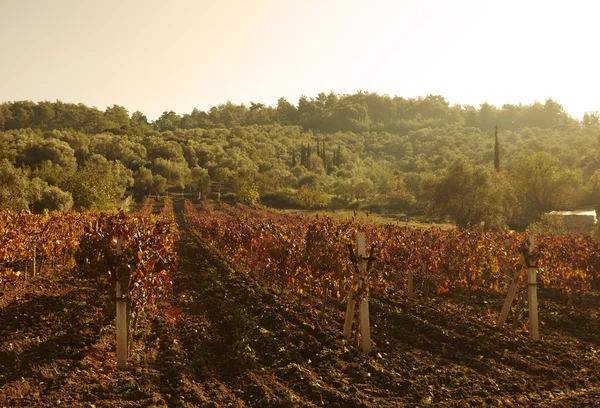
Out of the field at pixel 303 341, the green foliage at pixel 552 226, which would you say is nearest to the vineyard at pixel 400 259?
the field at pixel 303 341

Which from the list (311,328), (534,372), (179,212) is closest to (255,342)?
(311,328)

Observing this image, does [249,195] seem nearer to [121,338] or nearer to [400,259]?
[400,259]

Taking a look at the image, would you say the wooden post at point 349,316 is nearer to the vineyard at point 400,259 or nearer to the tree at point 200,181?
the vineyard at point 400,259

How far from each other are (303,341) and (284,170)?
77.8 meters

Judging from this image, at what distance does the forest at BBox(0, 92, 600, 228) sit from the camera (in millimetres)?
45625

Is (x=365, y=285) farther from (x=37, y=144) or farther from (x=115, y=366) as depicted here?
(x=37, y=144)

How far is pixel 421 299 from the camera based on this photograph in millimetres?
15422

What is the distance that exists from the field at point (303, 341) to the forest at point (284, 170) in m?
29.5

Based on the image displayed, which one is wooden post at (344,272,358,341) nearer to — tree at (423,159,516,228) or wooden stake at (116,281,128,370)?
wooden stake at (116,281,128,370)

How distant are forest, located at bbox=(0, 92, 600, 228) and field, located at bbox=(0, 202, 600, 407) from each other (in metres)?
29.5

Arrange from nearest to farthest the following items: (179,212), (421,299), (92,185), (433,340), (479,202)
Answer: (433,340), (421,299), (479,202), (92,185), (179,212)

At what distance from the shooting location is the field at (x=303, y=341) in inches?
309

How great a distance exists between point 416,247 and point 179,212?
43989 millimetres

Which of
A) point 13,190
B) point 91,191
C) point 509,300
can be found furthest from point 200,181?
point 509,300
